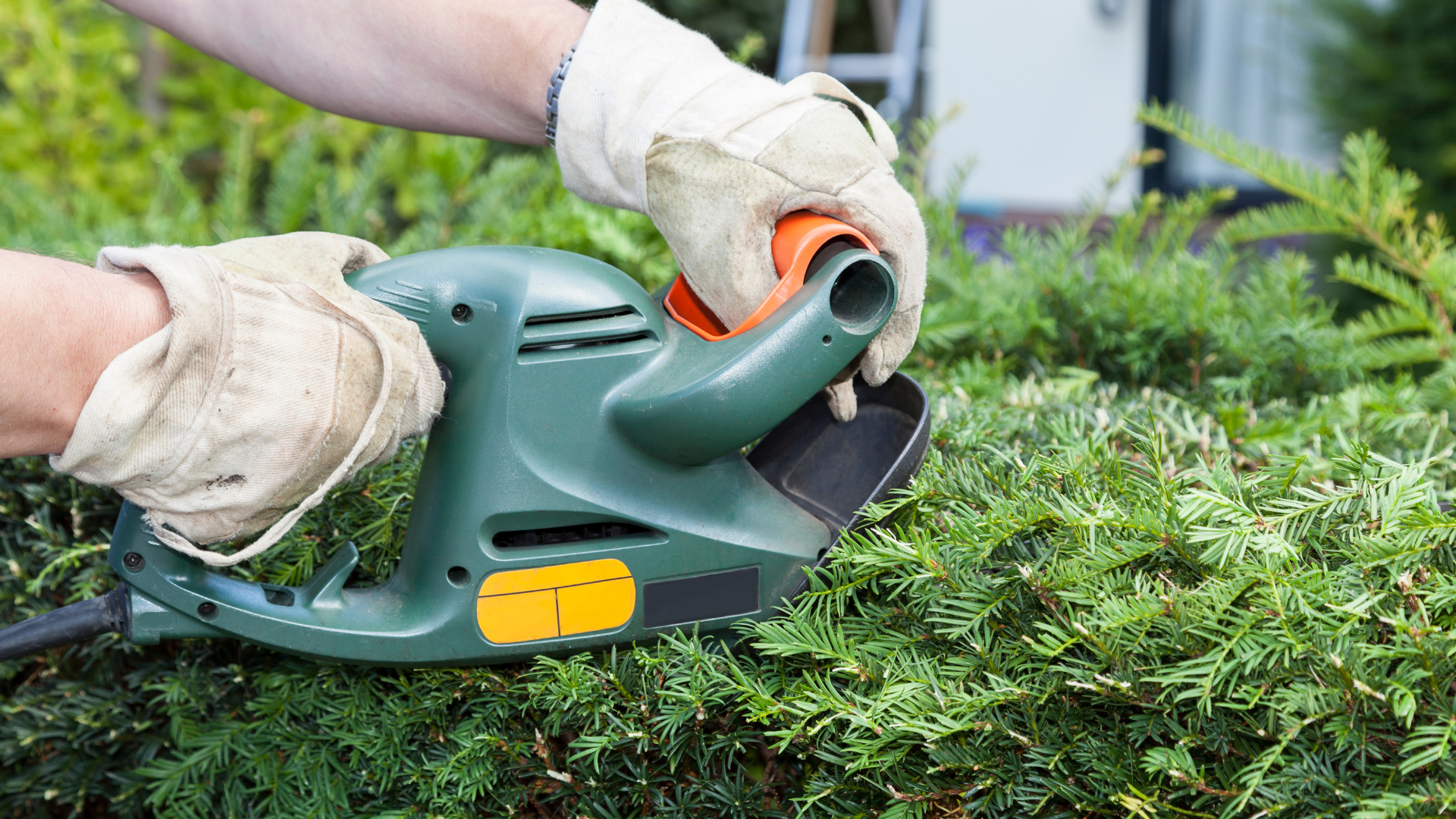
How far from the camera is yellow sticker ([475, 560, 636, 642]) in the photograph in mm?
1097

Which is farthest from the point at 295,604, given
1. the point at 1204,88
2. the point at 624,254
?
the point at 1204,88

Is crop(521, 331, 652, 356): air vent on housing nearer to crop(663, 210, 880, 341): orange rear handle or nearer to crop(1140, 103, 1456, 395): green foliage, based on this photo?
crop(663, 210, 880, 341): orange rear handle

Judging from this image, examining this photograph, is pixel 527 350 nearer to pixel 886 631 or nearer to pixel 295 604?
A: pixel 295 604

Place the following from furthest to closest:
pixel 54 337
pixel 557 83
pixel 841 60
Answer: pixel 841 60 < pixel 557 83 < pixel 54 337

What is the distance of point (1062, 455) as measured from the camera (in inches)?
44.8

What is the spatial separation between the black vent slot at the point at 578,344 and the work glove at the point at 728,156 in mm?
140

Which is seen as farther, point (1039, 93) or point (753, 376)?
point (1039, 93)

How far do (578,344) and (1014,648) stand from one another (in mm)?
541

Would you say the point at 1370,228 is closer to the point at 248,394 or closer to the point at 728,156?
the point at 728,156

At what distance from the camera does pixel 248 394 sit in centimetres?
99

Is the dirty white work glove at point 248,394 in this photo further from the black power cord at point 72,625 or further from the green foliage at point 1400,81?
the green foliage at point 1400,81

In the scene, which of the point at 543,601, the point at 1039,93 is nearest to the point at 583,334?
the point at 543,601

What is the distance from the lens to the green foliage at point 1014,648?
32.2 inches

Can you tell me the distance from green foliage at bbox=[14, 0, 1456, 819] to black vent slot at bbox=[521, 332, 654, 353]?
0.31 m
